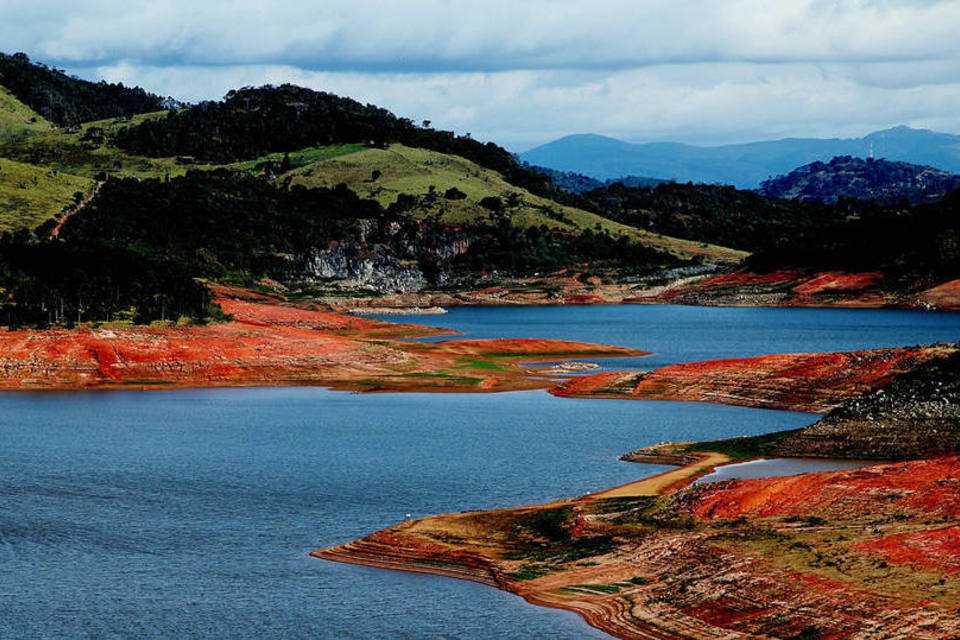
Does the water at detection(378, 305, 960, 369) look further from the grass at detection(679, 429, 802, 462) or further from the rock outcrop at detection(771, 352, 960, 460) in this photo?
the rock outcrop at detection(771, 352, 960, 460)

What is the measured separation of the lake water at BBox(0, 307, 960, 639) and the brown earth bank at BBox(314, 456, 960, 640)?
188cm

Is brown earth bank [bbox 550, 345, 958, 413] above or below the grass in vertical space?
above

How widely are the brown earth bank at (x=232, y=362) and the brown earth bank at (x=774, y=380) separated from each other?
38.7ft

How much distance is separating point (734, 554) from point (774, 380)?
190 feet

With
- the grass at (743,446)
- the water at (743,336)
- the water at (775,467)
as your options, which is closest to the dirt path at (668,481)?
the water at (775,467)

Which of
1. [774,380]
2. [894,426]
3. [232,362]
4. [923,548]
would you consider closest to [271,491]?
[923,548]

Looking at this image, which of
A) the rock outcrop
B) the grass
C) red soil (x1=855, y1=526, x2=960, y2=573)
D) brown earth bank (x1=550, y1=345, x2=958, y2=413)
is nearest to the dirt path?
the grass

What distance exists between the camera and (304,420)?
8950 cm

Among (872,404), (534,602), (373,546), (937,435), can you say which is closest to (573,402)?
(872,404)

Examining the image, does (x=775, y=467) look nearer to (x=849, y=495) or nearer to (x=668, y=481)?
(x=668, y=481)

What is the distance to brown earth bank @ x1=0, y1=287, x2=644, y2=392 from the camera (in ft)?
377

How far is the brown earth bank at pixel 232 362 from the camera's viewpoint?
377ft

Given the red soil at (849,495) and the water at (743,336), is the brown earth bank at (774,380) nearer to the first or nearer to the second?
the water at (743,336)

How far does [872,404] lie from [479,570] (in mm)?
36082
